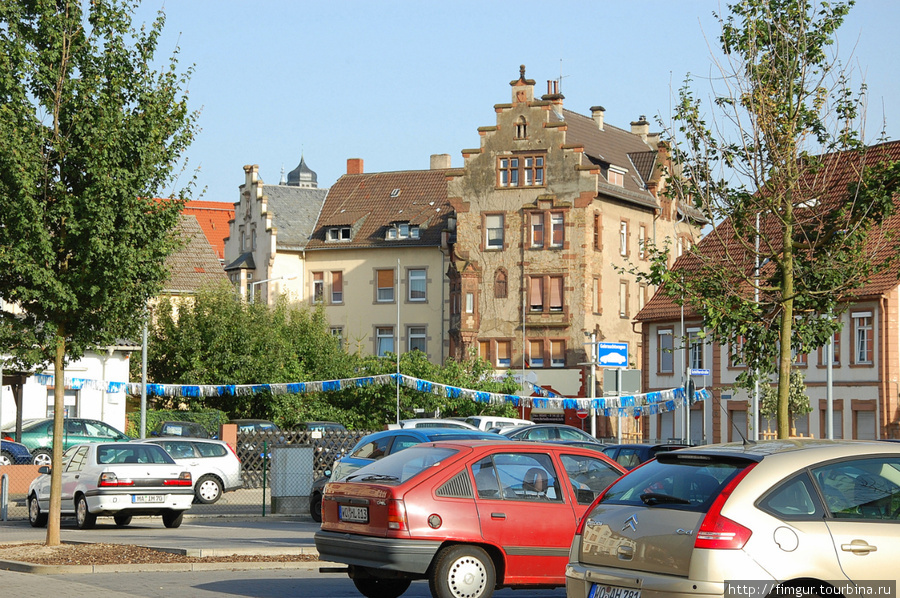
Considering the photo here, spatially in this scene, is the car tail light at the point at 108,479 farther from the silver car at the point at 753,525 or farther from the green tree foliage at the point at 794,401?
the green tree foliage at the point at 794,401

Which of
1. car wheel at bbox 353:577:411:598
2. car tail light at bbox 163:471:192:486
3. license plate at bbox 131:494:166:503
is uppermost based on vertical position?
car tail light at bbox 163:471:192:486

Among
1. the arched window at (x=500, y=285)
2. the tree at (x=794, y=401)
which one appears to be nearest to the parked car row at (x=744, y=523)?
the tree at (x=794, y=401)

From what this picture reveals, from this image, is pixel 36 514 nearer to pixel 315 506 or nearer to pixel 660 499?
pixel 315 506

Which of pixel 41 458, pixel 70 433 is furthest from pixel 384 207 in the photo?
pixel 41 458

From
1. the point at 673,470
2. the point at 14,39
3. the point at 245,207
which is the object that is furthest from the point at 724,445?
the point at 245,207

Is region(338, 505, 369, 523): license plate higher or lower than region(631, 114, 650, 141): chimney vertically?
lower

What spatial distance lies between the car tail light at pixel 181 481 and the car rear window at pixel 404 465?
10856mm

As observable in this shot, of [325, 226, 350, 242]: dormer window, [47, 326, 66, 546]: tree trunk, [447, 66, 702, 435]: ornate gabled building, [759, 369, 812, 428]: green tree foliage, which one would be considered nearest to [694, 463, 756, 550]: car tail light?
[47, 326, 66, 546]: tree trunk

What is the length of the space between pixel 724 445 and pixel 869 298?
119 feet

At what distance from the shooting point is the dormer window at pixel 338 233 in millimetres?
74438

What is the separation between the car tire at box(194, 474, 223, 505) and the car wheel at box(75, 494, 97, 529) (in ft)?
23.1

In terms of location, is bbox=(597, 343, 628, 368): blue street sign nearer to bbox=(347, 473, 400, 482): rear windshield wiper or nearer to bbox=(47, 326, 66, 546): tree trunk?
bbox=(47, 326, 66, 546): tree trunk

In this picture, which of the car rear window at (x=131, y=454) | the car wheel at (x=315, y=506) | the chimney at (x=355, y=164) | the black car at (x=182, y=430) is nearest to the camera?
the car rear window at (x=131, y=454)

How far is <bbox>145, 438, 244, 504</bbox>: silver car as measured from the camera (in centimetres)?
2998
